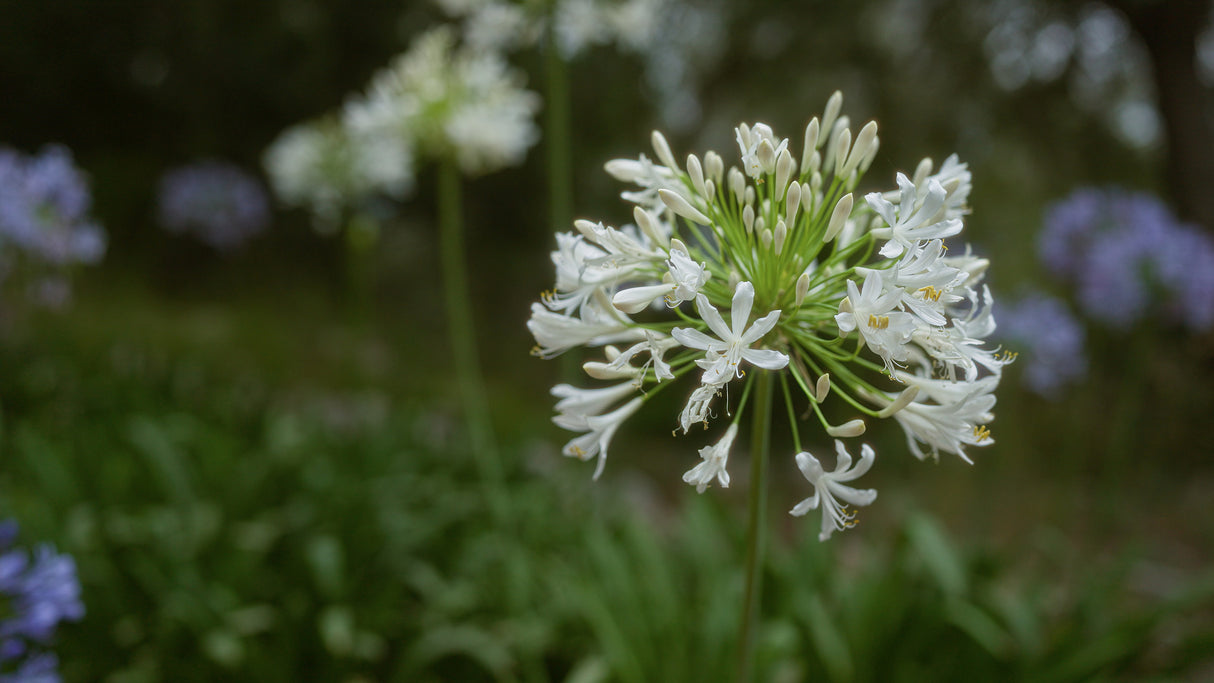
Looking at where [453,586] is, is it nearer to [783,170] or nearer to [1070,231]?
[783,170]

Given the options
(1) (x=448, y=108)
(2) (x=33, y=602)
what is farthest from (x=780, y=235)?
(1) (x=448, y=108)

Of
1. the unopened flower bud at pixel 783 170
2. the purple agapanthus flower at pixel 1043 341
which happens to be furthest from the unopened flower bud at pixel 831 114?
the purple agapanthus flower at pixel 1043 341

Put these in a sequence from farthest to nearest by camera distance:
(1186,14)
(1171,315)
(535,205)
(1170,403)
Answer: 1. (535,205)
2. (1186,14)
3. (1170,403)
4. (1171,315)

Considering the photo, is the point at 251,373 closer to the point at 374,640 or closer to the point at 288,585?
the point at 288,585

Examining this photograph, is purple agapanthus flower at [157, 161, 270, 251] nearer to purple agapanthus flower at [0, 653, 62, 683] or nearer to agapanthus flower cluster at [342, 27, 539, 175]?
agapanthus flower cluster at [342, 27, 539, 175]

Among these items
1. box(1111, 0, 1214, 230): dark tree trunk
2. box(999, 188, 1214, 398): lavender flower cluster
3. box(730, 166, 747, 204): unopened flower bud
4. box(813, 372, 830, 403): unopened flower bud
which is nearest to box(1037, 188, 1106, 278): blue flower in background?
box(999, 188, 1214, 398): lavender flower cluster

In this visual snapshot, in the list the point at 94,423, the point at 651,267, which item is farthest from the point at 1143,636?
the point at 94,423
